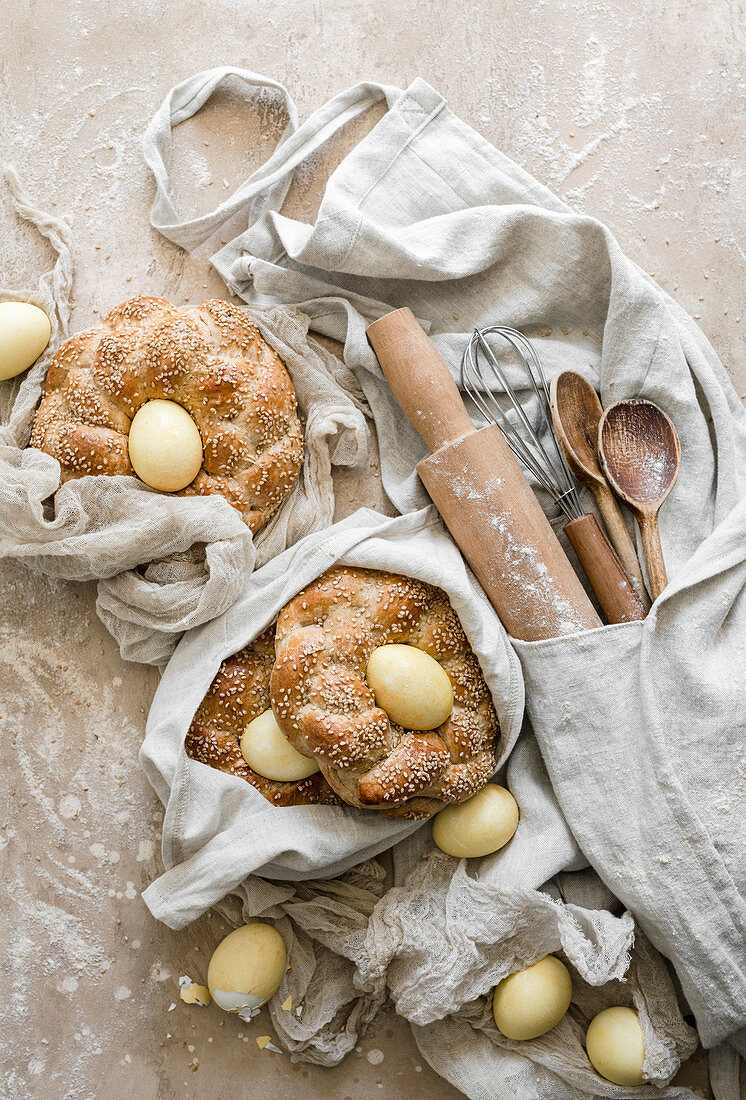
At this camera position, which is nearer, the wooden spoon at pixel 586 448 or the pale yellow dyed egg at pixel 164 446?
the pale yellow dyed egg at pixel 164 446

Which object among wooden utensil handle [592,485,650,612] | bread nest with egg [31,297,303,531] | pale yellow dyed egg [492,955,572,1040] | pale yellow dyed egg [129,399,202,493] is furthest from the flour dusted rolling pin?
pale yellow dyed egg [492,955,572,1040]

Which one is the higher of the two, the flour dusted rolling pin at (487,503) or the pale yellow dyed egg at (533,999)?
the flour dusted rolling pin at (487,503)

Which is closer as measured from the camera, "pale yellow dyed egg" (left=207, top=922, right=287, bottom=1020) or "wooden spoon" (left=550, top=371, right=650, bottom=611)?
"pale yellow dyed egg" (left=207, top=922, right=287, bottom=1020)

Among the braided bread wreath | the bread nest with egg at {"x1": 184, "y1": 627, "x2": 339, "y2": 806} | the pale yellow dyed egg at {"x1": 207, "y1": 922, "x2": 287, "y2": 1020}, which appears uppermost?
the braided bread wreath

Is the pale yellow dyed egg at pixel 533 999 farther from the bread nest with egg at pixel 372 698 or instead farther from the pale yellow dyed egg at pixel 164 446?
the pale yellow dyed egg at pixel 164 446

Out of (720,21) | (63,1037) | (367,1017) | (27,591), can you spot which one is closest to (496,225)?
(720,21)

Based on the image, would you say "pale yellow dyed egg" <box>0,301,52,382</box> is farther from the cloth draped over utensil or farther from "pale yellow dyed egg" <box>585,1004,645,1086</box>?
"pale yellow dyed egg" <box>585,1004,645,1086</box>

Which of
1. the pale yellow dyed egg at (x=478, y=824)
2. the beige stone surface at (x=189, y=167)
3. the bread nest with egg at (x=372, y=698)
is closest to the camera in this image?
the bread nest with egg at (x=372, y=698)

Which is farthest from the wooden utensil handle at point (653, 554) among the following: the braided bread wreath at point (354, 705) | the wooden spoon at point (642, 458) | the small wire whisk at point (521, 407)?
the braided bread wreath at point (354, 705)
